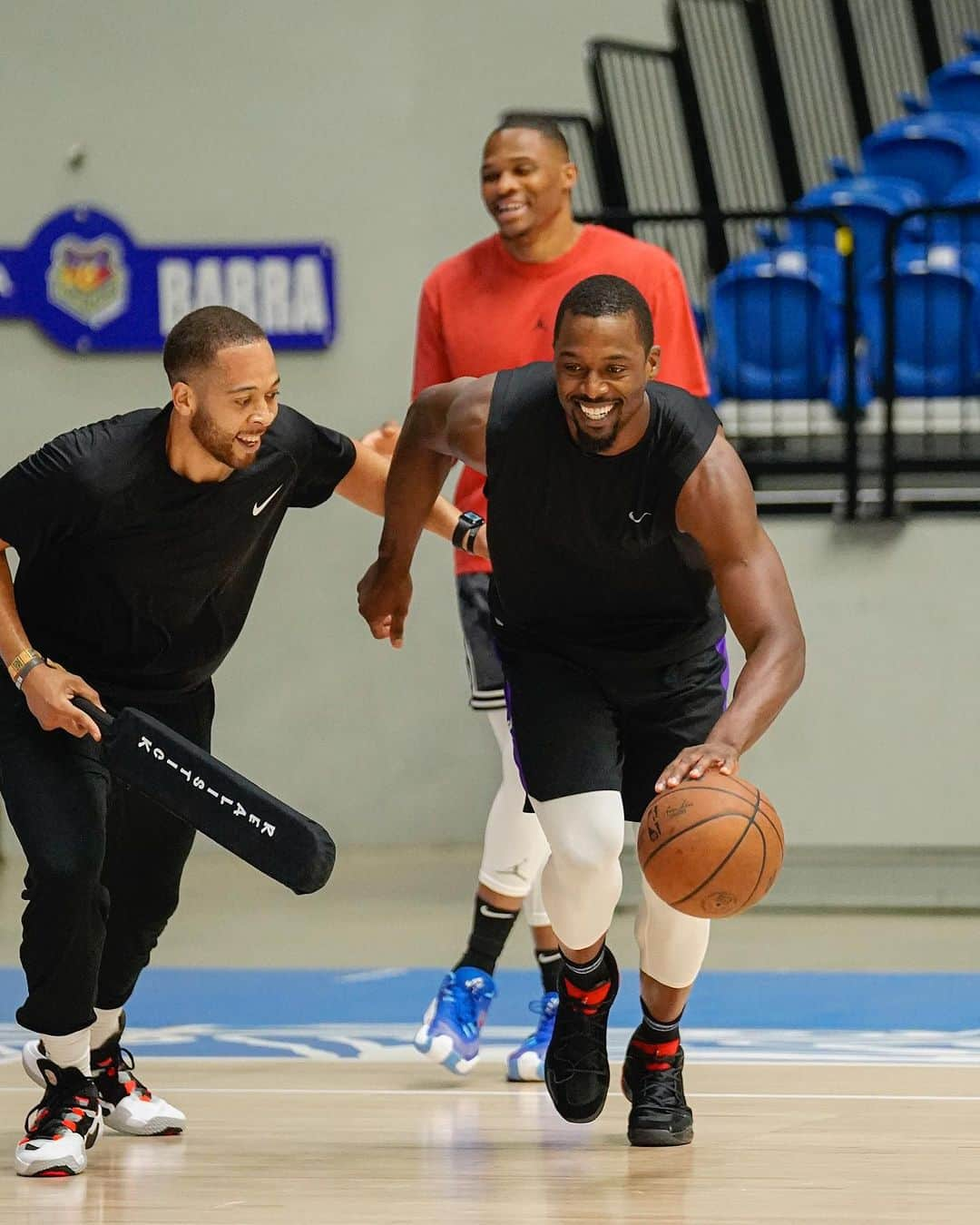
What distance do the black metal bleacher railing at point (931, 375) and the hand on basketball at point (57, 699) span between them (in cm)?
406

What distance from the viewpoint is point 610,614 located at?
3.92 metres

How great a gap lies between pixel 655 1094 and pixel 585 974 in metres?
0.28

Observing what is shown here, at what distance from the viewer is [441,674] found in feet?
30.5

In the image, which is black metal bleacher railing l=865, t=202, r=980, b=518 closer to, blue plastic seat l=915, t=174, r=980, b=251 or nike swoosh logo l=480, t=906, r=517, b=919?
blue plastic seat l=915, t=174, r=980, b=251

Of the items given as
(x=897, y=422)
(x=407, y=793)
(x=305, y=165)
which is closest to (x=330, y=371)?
(x=305, y=165)

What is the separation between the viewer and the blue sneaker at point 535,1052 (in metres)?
4.73

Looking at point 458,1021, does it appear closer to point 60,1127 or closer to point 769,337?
point 60,1127

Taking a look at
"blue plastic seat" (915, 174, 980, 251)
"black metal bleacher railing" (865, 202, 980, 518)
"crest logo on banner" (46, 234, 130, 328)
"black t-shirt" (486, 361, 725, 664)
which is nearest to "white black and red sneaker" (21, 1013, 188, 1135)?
"black t-shirt" (486, 361, 725, 664)

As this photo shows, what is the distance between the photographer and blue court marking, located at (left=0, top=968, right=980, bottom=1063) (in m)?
5.11

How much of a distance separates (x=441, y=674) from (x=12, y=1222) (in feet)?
19.4

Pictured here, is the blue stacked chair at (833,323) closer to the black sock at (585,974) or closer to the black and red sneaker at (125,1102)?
the black sock at (585,974)

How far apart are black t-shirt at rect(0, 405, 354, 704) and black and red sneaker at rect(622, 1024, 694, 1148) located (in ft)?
3.75

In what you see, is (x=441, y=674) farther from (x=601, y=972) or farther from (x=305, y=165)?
(x=601, y=972)

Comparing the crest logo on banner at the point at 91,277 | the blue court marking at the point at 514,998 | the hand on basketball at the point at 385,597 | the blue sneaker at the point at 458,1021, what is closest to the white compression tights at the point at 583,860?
the hand on basketball at the point at 385,597
